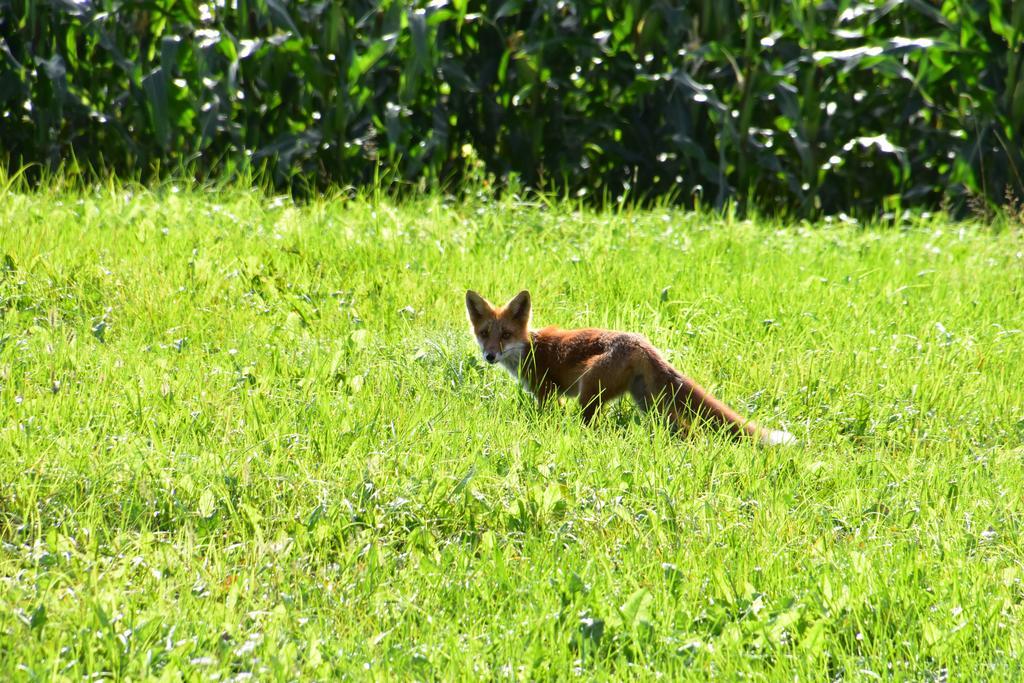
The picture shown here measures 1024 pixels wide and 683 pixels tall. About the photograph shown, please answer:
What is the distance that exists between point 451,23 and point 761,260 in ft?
12.9

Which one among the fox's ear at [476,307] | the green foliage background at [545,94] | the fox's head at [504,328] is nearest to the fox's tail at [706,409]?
the fox's head at [504,328]

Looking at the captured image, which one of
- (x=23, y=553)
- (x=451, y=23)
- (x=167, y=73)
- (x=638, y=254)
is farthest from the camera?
(x=451, y=23)

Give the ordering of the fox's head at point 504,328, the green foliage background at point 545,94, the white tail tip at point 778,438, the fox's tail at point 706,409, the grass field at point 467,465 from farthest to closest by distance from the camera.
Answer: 1. the green foliage background at point 545,94
2. the fox's head at point 504,328
3. the fox's tail at point 706,409
4. the white tail tip at point 778,438
5. the grass field at point 467,465

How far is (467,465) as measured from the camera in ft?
15.9

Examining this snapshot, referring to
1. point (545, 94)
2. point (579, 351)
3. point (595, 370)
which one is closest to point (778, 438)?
point (595, 370)

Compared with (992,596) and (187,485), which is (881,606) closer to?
(992,596)

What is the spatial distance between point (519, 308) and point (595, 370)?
622 millimetres

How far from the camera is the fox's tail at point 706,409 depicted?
210 inches

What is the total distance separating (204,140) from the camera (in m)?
9.72

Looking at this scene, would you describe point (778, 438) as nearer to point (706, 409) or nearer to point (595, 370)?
point (706, 409)

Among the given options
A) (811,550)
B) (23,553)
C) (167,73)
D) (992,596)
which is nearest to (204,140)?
(167,73)

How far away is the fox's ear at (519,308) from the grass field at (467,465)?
340 mm

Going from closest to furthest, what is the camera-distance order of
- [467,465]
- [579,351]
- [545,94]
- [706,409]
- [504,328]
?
[467,465]
[706,409]
[579,351]
[504,328]
[545,94]

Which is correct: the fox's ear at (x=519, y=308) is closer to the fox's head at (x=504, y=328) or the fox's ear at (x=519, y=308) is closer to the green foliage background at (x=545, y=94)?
the fox's head at (x=504, y=328)
